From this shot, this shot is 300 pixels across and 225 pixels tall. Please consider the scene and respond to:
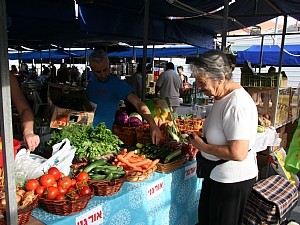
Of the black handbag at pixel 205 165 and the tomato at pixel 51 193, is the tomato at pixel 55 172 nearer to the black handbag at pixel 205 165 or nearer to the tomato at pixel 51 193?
the tomato at pixel 51 193

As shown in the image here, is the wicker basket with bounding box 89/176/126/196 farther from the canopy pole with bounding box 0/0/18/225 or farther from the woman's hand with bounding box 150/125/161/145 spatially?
the woman's hand with bounding box 150/125/161/145

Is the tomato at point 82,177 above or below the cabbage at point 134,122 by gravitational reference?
below

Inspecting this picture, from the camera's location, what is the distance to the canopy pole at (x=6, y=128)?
127cm

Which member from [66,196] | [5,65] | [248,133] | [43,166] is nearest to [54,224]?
[66,196]

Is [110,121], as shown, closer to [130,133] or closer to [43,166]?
[130,133]

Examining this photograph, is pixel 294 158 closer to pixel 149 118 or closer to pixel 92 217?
pixel 149 118

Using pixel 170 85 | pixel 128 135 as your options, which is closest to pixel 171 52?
pixel 170 85

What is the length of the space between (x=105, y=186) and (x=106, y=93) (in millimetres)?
1321

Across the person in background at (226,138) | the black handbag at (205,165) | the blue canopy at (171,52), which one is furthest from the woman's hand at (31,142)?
the blue canopy at (171,52)

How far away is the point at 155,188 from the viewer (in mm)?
2453

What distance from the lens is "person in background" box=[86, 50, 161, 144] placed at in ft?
9.77

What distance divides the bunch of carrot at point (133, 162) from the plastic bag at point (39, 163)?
39 centimetres

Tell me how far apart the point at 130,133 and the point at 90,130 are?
0.79m

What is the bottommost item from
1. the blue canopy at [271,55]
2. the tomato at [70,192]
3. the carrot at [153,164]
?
the carrot at [153,164]
